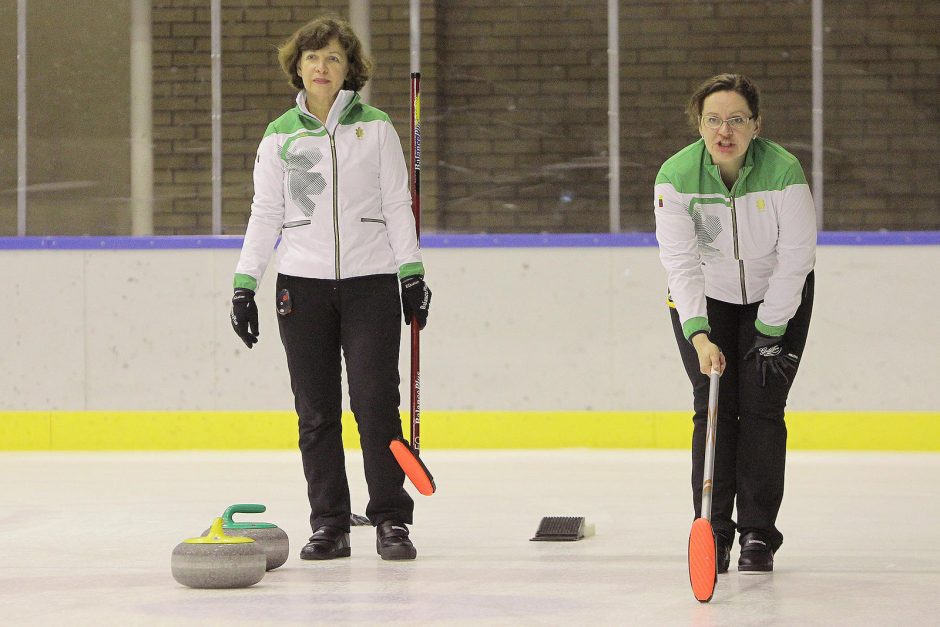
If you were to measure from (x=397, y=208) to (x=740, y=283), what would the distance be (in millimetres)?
850

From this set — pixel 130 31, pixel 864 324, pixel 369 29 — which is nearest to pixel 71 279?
pixel 130 31

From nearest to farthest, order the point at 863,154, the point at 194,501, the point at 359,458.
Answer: the point at 194,501
the point at 359,458
the point at 863,154

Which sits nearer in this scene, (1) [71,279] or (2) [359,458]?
(2) [359,458]

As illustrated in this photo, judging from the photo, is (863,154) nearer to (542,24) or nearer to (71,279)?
(542,24)

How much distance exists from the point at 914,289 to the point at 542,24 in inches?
81.4

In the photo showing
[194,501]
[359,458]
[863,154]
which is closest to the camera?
[194,501]

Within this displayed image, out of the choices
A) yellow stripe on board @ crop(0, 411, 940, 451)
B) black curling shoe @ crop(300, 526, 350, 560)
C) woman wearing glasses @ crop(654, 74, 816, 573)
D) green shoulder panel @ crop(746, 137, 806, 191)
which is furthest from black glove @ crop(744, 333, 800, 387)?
yellow stripe on board @ crop(0, 411, 940, 451)

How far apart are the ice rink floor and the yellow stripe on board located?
32 cm

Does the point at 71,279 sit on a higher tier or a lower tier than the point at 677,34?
lower

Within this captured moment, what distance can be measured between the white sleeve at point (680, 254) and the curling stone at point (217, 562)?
3.46 feet

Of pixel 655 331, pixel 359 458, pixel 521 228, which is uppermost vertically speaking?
pixel 521 228

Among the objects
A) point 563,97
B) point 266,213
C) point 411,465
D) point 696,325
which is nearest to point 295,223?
point 266,213

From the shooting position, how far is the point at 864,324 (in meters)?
6.56

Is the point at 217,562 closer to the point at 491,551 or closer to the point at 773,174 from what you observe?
the point at 491,551
